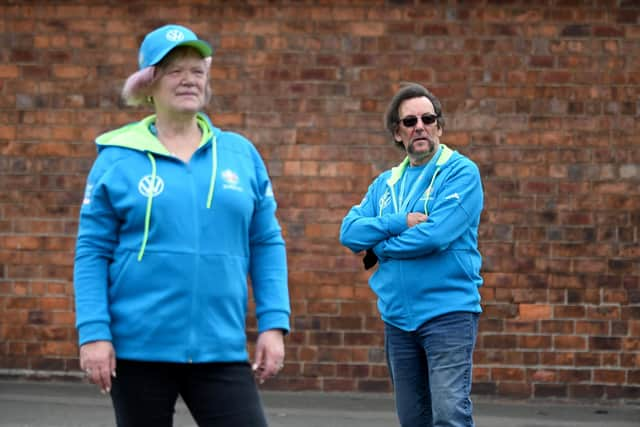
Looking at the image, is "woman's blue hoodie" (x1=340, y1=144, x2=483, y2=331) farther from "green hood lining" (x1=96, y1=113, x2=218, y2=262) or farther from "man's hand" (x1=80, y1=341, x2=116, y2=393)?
"man's hand" (x1=80, y1=341, x2=116, y2=393)

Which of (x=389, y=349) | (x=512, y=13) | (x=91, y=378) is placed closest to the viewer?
(x=91, y=378)

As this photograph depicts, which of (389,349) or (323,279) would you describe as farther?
(323,279)

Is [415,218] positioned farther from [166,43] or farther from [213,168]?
[166,43]

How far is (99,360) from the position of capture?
316cm

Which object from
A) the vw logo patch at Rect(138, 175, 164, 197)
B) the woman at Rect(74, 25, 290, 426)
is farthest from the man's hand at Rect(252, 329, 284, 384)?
the vw logo patch at Rect(138, 175, 164, 197)

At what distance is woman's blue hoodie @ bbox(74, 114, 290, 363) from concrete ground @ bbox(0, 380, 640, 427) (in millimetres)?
3787

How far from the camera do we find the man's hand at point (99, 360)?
10.4 ft

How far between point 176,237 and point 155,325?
27cm

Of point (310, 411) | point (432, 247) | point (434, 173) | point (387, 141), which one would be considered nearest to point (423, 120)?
point (434, 173)

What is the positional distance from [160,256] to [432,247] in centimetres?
173

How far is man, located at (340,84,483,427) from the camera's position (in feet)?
15.2

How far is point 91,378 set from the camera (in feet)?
10.5

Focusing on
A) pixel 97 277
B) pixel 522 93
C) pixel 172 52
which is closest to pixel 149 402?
pixel 97 277

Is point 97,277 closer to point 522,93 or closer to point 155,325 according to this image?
point 155,325
